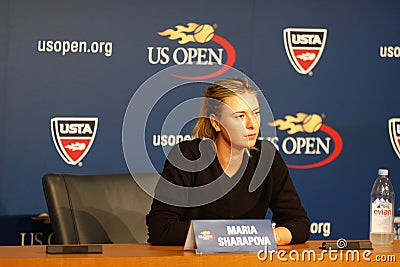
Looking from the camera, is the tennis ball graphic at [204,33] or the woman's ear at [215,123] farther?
the tennis ball graphic at [204,33]

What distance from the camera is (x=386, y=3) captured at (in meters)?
4.50

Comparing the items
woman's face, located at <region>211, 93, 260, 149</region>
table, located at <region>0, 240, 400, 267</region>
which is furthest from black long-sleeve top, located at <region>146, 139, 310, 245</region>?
table, located at <region>0, 240, 400, 267</region>

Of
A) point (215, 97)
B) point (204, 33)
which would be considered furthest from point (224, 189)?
point (204, 33)

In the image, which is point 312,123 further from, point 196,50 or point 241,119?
point 241,119

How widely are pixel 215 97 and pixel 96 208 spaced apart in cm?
63

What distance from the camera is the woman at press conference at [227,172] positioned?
279 cm

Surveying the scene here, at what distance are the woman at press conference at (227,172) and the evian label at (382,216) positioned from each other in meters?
0.22

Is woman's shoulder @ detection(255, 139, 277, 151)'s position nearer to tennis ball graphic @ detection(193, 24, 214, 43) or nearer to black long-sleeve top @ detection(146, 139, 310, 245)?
black long-sleeve top @ detection(146, 139, 310, 245)

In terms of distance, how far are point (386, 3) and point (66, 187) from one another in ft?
7.36

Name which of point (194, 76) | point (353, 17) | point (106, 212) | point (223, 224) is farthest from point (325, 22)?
point (223, 224)

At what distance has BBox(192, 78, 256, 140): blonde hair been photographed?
9.36 ft

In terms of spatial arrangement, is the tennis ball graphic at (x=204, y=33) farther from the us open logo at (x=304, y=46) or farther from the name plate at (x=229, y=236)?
the name plate at (x=229, y=236)

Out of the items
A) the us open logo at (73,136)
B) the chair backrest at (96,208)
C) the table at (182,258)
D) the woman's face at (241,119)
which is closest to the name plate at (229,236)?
the table at (182,258)

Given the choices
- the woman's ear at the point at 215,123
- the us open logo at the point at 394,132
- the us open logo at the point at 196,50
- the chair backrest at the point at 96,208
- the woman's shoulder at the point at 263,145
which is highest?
the us open logo at the point at 196,50
